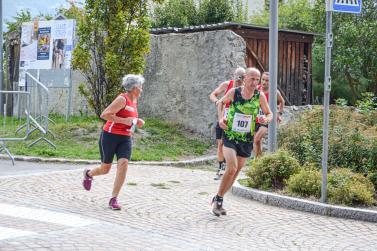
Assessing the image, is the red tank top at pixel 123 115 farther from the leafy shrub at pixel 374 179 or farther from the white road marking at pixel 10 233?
the leafy shrub at pixel 374 179

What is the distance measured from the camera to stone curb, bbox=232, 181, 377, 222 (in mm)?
8906

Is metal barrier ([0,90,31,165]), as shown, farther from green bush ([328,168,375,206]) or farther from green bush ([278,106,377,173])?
green bush ([328,168,375,206])

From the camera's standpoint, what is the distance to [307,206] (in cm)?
937

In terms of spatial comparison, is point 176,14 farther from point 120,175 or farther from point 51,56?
point 120,175

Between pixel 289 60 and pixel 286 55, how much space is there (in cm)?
16

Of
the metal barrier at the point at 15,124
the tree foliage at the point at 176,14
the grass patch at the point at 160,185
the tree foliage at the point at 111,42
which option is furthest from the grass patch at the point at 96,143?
the tree foliage at the point at 176,14

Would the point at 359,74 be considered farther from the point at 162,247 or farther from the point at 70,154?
the point at 162,247

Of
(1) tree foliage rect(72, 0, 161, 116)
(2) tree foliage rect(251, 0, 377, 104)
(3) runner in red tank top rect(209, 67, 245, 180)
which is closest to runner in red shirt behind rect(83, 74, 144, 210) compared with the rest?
(3) runner in red tank top rect(209, 67, 245, 180)

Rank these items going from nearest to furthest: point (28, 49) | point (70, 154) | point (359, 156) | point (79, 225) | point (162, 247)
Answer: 1. point (162, 247)
2. point (79, 225)
3. point (359, 156)
4. point (70, 154)
5. point (28, 49)

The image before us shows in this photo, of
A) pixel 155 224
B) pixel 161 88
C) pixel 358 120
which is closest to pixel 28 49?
pixel 161 88

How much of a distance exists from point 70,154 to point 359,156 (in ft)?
20.7

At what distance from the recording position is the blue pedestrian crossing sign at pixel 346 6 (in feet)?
30.9

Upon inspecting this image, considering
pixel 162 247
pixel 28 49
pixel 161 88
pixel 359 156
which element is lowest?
pixel 162 247

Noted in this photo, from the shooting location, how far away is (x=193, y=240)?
715 centimetres
